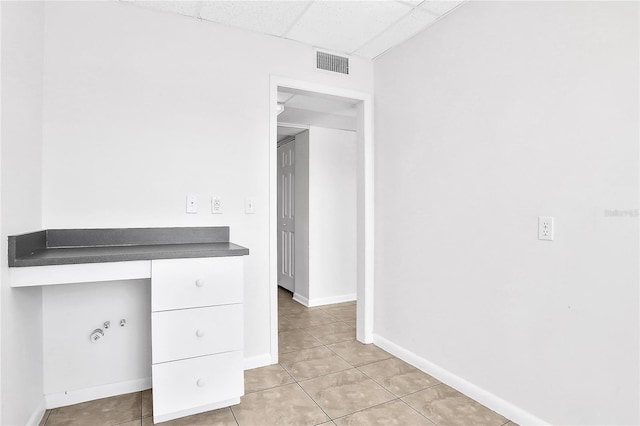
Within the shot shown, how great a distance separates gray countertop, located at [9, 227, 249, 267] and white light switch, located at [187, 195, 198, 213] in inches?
4.8

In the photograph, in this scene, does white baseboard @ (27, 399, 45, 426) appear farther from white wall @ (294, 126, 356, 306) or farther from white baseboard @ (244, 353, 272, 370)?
white wall @ (294, 126, 356, 306)

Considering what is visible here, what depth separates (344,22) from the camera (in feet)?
7.80

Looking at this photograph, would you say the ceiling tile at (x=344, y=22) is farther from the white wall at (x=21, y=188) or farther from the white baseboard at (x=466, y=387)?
the white baseboard at (x=466, y=387)

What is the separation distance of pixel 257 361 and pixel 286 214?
103 inches

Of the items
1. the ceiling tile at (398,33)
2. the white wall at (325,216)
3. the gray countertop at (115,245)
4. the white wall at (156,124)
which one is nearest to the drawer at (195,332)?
the gray countertop at (115,245)

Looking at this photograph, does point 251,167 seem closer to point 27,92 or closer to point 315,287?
point 27,92

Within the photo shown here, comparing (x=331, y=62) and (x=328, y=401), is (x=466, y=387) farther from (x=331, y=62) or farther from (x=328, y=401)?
(x=331, y=62)

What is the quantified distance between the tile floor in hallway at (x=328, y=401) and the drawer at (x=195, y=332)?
36 centimetres

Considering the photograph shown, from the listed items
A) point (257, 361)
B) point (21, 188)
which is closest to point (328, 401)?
point (257, 361)

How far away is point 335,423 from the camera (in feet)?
6.09

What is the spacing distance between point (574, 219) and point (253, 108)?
2.00 metres

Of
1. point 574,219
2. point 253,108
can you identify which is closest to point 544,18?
point 574,219

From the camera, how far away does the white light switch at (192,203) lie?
7.61 ft

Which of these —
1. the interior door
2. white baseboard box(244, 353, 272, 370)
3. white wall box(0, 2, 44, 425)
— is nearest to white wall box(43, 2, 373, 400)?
white baseboard box(244, 353, 272, 370)
